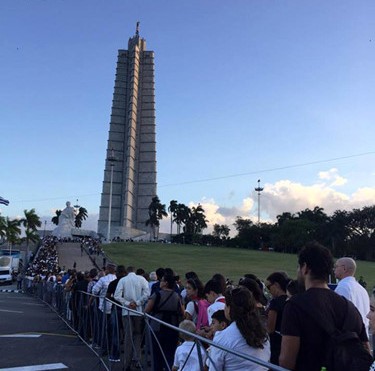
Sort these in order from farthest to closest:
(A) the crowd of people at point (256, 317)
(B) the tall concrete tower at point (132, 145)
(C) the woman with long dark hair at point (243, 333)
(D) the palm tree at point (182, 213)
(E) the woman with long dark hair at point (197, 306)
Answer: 1. (D) the palm tree at point (182, 213)
2. (B) the tall concrete tower at point (132, 145)
3. (E) the woman with long dark hair at point (197, 306)
4. (C) the woman with long dark hair at point (243, 333)
5. (A) the crowd of people at point (256, 317)

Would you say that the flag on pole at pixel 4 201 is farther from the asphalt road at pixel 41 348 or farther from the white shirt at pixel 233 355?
the white shirt at pixel 233 355

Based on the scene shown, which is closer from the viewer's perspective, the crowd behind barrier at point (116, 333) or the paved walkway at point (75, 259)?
the crowd behind barrier at point (116, 333)

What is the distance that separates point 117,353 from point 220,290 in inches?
116

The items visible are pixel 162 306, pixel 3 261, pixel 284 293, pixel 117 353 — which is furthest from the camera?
pixel 3 261

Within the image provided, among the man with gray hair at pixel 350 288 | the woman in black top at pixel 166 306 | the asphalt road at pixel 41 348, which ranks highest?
the man with gray hair at pixel 350 288

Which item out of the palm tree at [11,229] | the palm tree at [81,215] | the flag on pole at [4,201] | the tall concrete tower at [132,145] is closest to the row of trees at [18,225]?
the palm tree at [11,229]

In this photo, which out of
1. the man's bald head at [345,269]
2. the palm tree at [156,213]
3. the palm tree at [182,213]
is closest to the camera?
the man's bald head at [345,269]

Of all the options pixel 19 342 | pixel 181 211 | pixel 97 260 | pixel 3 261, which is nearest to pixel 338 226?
pixel 181 211

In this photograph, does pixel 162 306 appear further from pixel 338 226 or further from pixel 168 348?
pixel 338 226

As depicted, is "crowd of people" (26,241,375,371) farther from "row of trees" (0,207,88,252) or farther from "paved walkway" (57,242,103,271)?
"row of trees" (0,207,88,252)

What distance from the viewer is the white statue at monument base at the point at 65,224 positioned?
87125 millimetres

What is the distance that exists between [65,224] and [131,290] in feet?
277

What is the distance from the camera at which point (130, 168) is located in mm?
106375

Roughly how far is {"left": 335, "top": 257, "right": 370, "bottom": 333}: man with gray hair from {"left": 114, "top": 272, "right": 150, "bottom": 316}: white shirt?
3.73 metres
